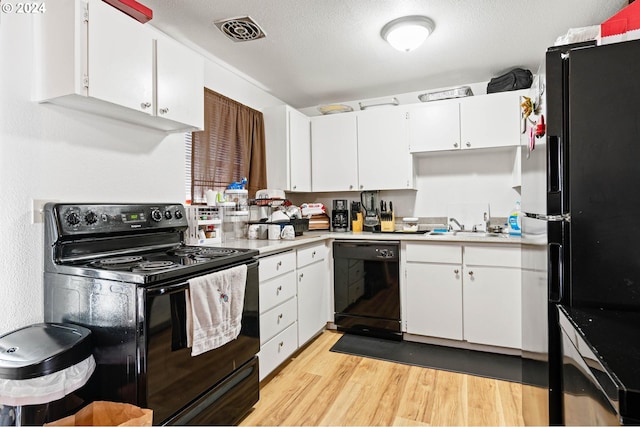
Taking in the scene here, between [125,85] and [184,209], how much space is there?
0.81 meters

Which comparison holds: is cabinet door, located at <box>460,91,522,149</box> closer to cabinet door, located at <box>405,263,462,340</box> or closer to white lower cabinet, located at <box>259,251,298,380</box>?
cabinet door, located at <box>405,263,462,340</box>

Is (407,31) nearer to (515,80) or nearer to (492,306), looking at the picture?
(515,80)

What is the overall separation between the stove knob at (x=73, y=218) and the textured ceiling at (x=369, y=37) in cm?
126

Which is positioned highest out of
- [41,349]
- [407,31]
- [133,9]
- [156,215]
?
[407,31]

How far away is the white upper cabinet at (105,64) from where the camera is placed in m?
1.43

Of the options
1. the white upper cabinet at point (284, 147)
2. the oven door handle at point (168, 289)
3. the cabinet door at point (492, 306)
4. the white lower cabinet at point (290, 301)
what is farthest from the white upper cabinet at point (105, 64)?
the cabinet door at point (492, 306)

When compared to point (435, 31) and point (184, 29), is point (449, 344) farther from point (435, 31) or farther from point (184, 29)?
point (184, 29)

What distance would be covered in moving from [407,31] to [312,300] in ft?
6.99

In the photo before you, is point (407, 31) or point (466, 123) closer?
point (407, 31)

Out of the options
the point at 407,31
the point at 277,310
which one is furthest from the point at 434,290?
the point at 407,31

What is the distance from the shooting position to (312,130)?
141 inches

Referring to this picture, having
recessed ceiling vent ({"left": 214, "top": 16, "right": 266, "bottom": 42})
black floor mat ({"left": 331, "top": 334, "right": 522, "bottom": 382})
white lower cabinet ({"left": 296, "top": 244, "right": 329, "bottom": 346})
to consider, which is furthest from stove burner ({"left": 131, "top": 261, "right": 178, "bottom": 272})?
black floor mat ({"left": 331, "top": 334, "right": 522, "bottom": 382})

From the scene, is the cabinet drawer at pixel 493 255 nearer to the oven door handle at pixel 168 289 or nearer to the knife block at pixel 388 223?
the knife block at pixel 388 223

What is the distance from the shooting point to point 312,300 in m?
2.83
